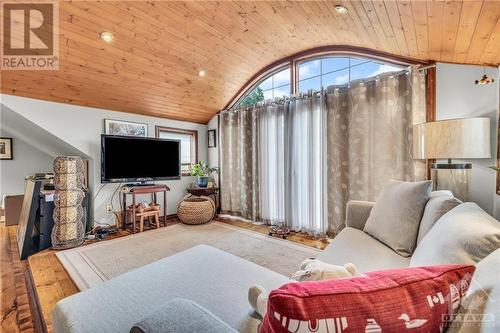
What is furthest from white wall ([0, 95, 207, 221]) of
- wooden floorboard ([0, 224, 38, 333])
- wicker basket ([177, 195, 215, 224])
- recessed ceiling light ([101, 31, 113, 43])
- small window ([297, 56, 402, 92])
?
small window ([297, 56, 402, 92])

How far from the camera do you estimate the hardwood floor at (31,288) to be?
161 cm

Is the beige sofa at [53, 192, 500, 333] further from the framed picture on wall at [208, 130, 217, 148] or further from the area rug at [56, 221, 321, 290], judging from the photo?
the framed picture on wall at [208, 130, 217, 148]

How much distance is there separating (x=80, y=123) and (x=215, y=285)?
3.56 m

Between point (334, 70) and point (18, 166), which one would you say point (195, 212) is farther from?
point (18, 166)

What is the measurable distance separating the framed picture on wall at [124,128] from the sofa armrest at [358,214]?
3.62 meters

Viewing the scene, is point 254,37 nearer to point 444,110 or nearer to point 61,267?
point 444,110

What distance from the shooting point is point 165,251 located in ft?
9.25

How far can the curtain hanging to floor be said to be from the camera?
105 inches

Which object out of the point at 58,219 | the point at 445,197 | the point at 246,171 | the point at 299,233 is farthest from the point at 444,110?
the point at 58,219

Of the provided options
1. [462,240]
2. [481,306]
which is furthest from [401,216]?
[481,306]

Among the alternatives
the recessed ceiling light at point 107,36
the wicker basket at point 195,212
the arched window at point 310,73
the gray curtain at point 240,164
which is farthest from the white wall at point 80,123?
the arched window at point 310,73

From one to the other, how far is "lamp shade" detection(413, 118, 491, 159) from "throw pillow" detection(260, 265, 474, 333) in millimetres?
1595

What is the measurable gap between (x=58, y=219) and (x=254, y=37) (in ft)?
11.3

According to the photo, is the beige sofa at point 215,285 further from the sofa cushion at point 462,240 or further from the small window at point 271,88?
the small window at point 271,88
